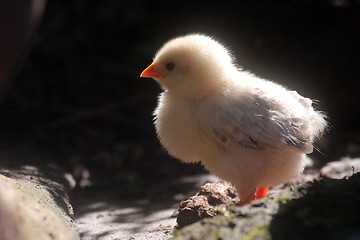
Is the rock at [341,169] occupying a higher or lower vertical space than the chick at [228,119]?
higher

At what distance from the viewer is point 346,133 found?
6.83m

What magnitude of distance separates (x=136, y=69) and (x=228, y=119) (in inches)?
191

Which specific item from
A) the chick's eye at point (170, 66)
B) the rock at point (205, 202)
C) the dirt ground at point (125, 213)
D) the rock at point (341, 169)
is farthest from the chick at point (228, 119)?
the rock at point (341, 169)

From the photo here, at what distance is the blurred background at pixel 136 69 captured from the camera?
6609 millimetres

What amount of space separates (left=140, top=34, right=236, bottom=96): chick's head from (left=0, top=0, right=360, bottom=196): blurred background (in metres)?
2.39

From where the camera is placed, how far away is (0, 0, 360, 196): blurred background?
6.61 m

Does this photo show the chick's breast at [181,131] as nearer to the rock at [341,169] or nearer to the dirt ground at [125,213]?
the dirt ground at [125,213]

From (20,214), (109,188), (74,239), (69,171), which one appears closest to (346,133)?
(109,188)

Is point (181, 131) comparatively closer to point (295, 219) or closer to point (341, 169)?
point (295, 219)

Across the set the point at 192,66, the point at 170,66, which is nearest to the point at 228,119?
the point at 192,66

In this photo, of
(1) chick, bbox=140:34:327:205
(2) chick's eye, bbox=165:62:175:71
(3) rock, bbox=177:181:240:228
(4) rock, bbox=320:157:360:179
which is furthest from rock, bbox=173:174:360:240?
(4) rock, bbox=320:157:360:179

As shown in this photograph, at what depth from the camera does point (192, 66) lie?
388 cm

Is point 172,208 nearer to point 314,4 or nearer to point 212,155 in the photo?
point 212,155

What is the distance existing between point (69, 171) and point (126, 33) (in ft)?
12.4
